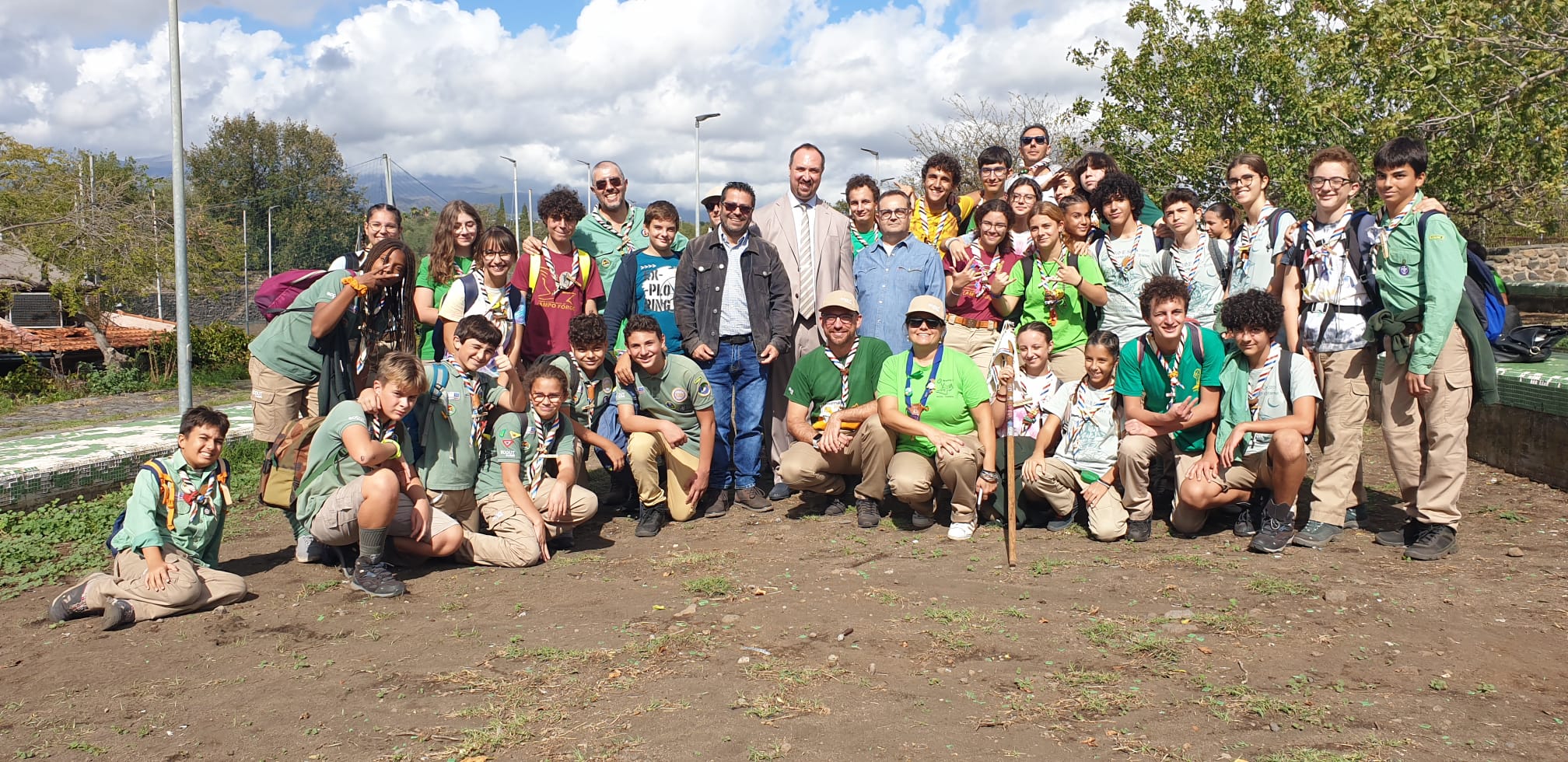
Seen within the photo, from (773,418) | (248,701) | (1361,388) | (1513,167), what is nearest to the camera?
(248,701)

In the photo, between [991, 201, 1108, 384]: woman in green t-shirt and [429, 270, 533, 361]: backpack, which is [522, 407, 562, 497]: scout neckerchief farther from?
[991, 201, 1108, 384]: woman in green t-shirt

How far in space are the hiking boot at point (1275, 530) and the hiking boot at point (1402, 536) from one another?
45 centimetres

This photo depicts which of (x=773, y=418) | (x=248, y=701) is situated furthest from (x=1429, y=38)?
(x=248, y=701)

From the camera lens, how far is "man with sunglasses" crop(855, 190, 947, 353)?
261 inches

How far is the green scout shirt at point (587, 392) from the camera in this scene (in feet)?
20.5

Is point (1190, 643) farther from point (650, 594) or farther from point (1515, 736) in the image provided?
point (650, 594)

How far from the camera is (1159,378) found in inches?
223

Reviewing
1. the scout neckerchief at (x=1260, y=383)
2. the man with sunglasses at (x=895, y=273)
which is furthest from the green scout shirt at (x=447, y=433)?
the scout neckerchief at (x=1260, y=383)

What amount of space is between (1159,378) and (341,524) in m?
4.22

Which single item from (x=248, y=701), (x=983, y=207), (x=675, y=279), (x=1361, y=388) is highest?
(x=983, y=207)

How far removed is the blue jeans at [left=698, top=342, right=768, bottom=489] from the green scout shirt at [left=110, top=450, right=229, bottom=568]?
Answer: 111 inches

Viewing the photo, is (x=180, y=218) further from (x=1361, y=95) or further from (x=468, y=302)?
(x=1361, y=95)

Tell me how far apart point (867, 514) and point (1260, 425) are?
2164 mm

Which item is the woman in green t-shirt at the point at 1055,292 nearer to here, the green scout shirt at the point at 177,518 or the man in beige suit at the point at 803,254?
the man in beige suit at the point at 803,254
